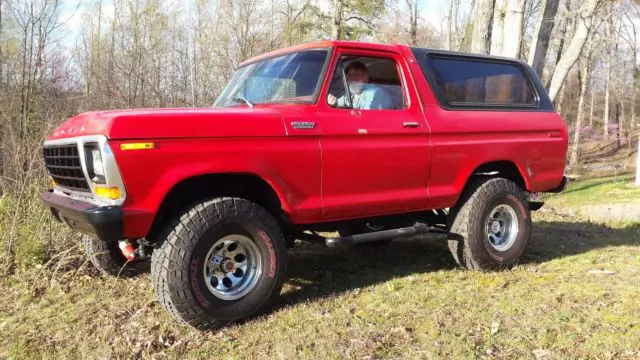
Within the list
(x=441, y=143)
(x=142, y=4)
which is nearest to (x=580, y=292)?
(x=441, y=143)

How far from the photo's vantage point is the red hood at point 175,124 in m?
3.25

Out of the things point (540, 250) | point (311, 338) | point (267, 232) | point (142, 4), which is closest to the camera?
point (311, 338)

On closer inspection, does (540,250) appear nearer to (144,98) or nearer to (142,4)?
(144,98)

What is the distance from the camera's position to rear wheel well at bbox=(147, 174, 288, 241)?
3691 millimetres

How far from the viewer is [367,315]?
3.89 meters

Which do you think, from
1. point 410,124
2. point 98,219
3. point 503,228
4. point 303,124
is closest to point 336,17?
point 503,228

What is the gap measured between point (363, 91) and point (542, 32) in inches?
335

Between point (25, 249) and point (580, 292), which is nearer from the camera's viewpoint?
point (580, 292)

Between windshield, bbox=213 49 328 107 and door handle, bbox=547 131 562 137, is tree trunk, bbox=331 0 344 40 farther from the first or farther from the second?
windshield, bbox=213 49 328 107

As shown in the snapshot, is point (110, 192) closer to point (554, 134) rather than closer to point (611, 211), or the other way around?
point (554, 134)

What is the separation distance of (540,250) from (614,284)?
151 centimetres

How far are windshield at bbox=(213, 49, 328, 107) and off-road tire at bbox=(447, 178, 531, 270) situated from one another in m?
1.93

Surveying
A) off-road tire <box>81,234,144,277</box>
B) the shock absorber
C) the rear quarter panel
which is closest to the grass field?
off-road tire <box>81,234,144,277</box>

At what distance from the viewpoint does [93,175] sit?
11.0 ft
